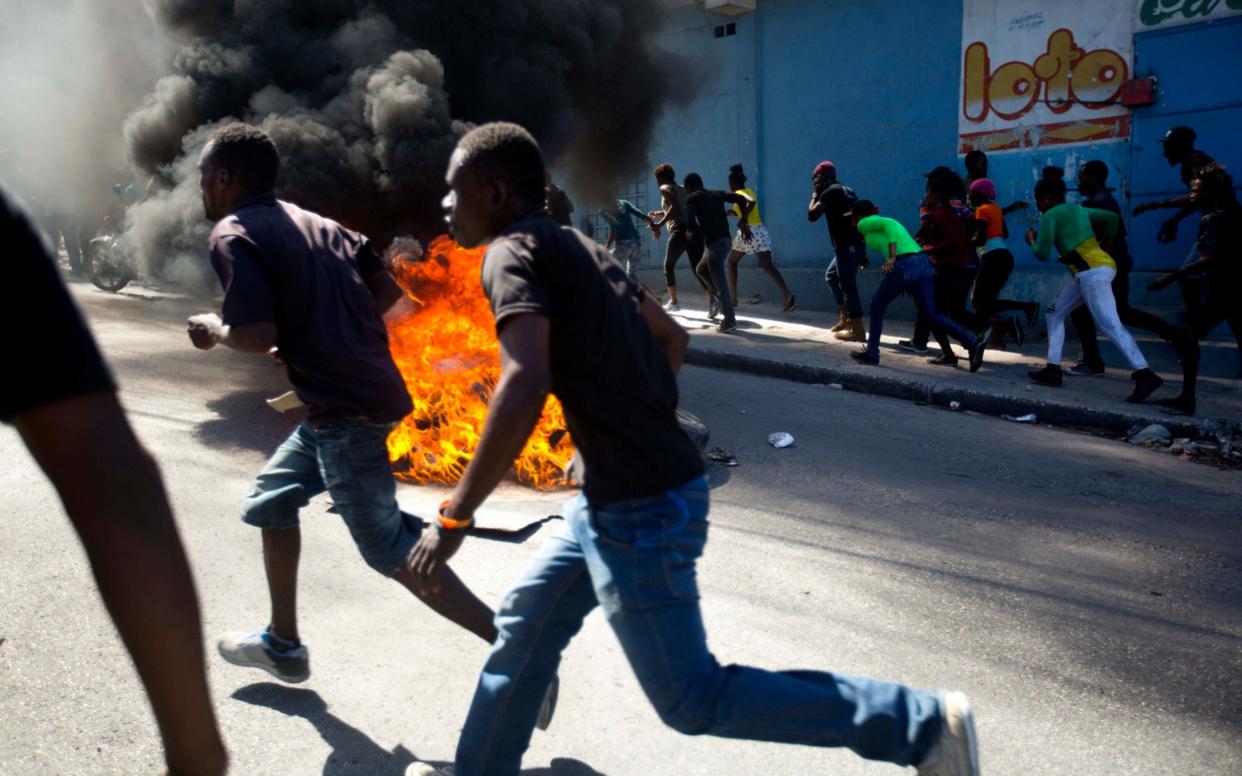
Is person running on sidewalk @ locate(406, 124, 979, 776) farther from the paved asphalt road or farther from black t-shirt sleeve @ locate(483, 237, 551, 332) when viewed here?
the paved asphalt road

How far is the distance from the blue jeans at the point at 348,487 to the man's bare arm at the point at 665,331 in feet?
3.44

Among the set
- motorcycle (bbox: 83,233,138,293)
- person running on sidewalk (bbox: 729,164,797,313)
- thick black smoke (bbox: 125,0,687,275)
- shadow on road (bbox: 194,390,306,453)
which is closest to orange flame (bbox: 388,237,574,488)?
shadow on road (bbox: 194,390,306,453)

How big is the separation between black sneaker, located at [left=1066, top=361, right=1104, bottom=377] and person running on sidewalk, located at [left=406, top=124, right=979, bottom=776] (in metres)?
7.52

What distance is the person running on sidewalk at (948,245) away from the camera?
959 cm

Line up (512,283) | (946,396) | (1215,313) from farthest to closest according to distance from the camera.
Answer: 1. (946,396)
2. (1215,313)
3. (512,283)

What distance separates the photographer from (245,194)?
3.38 metres

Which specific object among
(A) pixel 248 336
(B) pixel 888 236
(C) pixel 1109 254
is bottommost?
(C) pixel 1109 254

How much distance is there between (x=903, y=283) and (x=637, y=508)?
24.4ft

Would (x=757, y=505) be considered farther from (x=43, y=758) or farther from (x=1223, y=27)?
(x=1223, y=27)

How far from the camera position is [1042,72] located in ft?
36.6

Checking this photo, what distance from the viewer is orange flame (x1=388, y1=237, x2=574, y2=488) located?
230 inches

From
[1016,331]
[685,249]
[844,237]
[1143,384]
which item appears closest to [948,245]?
[844,237]

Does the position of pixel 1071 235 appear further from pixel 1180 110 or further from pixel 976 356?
pixel 1180 110

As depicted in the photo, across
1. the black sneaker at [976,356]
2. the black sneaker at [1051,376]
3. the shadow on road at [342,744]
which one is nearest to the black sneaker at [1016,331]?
the black sneaker at [976,356]
